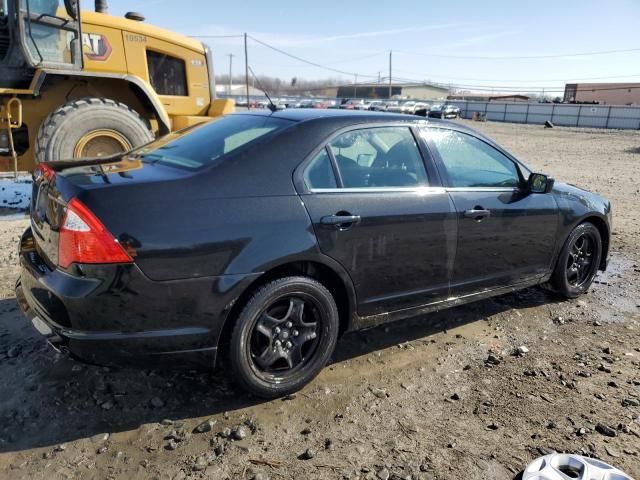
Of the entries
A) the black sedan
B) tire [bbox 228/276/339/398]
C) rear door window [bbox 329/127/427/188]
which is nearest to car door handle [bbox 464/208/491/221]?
the black sedan

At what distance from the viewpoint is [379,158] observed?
3.59 meters

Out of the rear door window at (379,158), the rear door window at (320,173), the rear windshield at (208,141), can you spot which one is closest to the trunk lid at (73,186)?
the rear windshield at (208,141)

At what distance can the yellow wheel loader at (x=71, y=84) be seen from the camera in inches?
250

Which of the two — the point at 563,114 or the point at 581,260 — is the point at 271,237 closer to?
the point at 581,260

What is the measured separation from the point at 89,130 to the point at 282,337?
4.76 meters

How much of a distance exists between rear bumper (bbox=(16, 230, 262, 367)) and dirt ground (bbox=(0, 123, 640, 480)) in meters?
0.43

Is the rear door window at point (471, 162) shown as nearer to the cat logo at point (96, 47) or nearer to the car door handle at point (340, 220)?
the car door handle at point (340, 220)

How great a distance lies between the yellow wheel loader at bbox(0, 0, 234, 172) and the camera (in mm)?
6352

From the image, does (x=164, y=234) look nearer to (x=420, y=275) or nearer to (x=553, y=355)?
(x=420, y=275)

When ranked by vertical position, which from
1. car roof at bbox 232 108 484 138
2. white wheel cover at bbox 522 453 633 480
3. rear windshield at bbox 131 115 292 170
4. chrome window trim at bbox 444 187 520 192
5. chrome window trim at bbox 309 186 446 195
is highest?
car roof at bbox 232 108 484 138

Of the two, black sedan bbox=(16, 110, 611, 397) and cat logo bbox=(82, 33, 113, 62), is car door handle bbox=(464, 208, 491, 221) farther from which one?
cat logo bbox=(82, 33, 113, 62)

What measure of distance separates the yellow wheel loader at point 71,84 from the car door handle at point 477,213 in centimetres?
468

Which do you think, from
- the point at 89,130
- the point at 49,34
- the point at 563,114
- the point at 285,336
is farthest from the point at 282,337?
the point at 563,114

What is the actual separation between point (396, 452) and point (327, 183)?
1.54m
